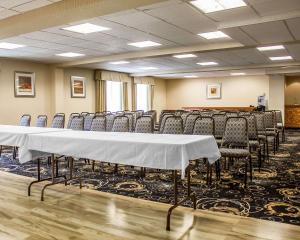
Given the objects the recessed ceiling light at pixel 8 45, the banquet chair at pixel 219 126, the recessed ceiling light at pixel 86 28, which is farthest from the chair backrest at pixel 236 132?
the recessed ceiling light at pixel 8 45

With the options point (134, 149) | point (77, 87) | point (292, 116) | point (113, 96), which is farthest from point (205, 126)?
point (292, 116)

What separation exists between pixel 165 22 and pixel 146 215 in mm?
3479

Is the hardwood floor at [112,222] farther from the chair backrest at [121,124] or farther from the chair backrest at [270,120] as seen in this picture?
the chair backrest at [270,120]

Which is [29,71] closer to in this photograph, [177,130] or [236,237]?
[177,130]

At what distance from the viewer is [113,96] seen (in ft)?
44.7

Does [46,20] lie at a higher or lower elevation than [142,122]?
higher

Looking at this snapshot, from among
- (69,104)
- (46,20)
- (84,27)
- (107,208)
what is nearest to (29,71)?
(69,104)

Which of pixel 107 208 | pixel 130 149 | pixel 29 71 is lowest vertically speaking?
pixel 107 208

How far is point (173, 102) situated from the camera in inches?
695

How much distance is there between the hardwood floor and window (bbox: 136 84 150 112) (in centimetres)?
1195

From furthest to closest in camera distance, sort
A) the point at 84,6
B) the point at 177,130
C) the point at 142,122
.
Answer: the point at 142,122, the point at 177,130, the point at 84,6

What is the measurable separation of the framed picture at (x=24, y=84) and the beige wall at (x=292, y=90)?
11.9 meters

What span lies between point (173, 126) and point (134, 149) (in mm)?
2035

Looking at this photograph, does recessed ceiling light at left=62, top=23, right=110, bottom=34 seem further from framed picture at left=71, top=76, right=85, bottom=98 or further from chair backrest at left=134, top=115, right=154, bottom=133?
framed picture at left=71, top=76, right=85, bottom=98
